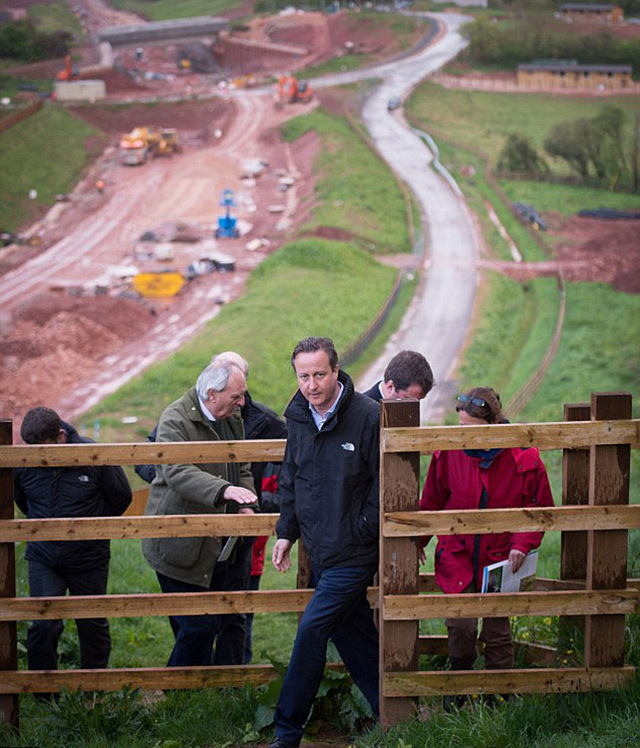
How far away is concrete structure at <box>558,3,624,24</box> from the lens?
44188 millimetres

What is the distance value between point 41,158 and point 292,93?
1279cm

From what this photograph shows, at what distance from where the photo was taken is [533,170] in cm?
4334

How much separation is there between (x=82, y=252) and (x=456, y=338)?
49.9ft

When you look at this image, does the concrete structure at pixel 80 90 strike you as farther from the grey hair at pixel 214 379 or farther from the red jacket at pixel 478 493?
the red jacket at pixel 478 493

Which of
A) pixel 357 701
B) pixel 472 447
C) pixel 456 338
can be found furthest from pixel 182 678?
pixel 456 338

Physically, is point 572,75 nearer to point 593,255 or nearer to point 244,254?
point 593,255

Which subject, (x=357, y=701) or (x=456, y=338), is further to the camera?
(x=456, y=338)

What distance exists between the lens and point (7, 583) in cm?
517

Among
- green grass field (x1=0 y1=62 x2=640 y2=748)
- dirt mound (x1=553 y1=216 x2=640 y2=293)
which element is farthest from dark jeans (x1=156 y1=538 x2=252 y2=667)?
dirt mound (x1=553 y1=216 x2=640 y2=293)

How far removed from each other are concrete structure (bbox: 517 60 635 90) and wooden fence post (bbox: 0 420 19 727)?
43.9 m

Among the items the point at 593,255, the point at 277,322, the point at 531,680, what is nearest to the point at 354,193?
the point at 593,255

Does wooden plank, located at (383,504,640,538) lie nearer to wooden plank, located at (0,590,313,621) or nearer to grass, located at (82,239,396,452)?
wooden plank, located at (0,590,313,621)

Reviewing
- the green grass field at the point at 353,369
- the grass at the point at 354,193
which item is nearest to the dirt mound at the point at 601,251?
the green grass field at the point at 353,369

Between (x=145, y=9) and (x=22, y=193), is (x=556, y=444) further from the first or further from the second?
(x=145, y=9)
